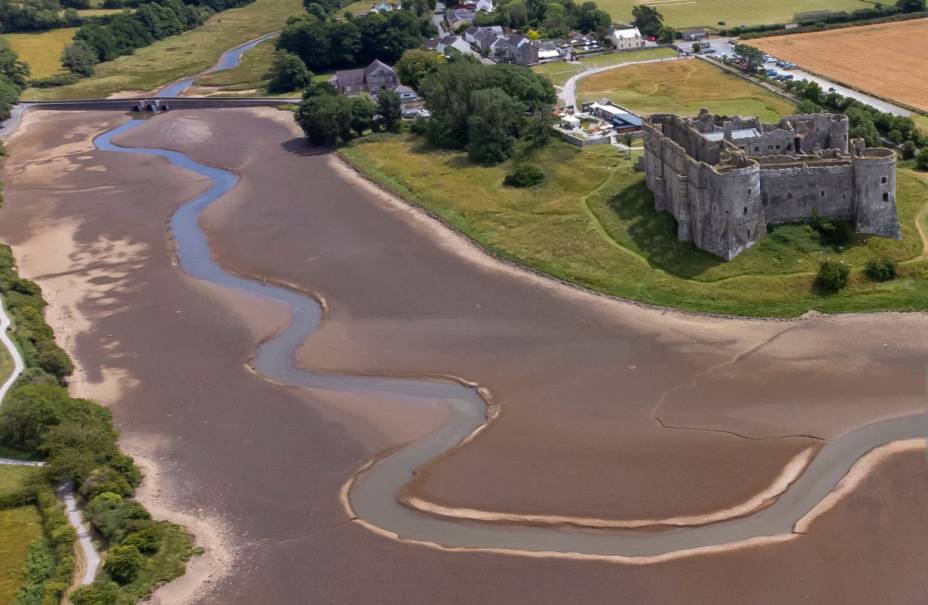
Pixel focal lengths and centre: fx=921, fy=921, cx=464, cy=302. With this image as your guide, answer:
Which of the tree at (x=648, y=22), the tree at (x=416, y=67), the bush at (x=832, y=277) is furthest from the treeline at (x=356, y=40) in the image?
the bush at (x=832, y=277)

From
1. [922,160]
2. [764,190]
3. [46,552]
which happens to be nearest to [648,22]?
[922,160]

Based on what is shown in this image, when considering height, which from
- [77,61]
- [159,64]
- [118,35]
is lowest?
[159,64]

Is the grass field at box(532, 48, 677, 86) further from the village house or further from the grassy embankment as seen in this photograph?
the grassy embankment

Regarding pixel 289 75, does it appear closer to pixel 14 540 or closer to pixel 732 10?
pixel 732 10

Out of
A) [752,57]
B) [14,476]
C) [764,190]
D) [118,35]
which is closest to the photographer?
[14,476]

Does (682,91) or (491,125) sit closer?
(491,125)

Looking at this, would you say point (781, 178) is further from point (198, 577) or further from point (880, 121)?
point (198, 577)
